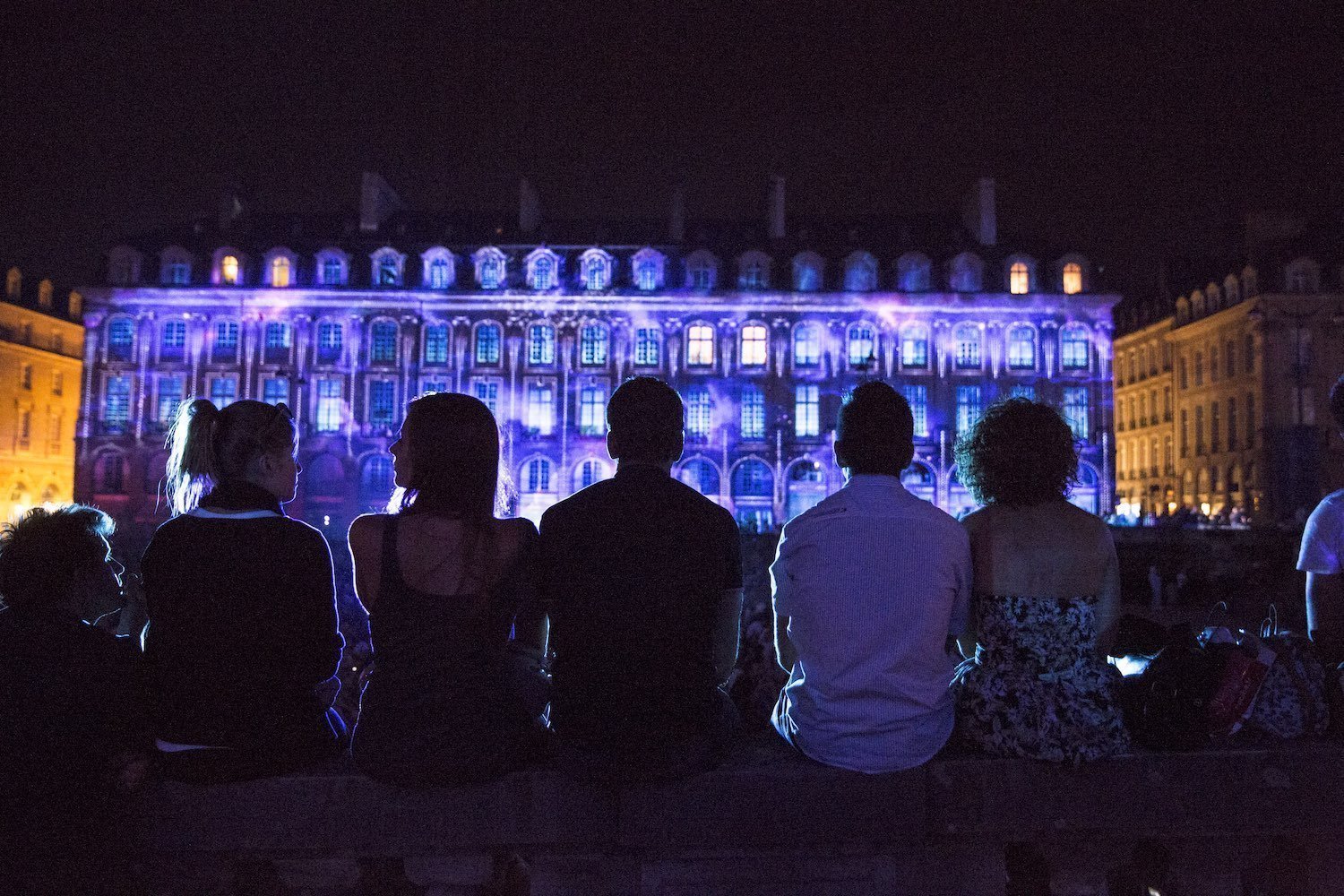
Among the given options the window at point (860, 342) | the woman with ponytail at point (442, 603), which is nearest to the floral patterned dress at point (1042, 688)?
the woman with ponytail at point (442, 603)

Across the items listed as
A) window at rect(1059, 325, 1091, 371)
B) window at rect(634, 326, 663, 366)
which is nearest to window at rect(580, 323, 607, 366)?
window at rect(634, 326, 663, 366)

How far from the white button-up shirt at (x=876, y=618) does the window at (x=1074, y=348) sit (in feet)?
136

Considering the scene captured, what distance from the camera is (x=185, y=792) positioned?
11.4 feet

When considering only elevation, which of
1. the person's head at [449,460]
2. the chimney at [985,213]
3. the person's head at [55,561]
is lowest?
the person's head at [55,561]

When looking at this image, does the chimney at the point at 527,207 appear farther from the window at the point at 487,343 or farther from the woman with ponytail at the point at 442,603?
the woman with ponytail at the point at 442,603

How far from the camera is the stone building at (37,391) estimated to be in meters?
51.2

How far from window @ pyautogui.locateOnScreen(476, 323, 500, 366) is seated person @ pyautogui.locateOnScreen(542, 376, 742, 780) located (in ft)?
130

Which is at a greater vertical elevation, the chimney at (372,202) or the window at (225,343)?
the chimney at (372,202)

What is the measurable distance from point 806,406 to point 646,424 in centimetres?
3879

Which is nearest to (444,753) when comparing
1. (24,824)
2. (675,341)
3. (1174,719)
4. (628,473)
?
(628,473)

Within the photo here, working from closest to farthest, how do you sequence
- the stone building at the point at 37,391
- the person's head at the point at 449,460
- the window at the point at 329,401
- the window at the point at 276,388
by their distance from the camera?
the person's head at the point at 449,460 < the window at the point at 329,401 < the window at the point at 276,388 < the stone building at the point at 37,391

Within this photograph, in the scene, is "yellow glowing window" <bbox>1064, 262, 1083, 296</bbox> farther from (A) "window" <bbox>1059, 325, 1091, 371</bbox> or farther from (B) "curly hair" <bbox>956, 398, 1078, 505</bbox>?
(B) "curly hair" <bbox>956, 398, 1078, 505</bbox>

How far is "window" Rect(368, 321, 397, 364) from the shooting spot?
4219 cm

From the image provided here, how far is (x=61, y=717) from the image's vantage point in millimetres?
3439
